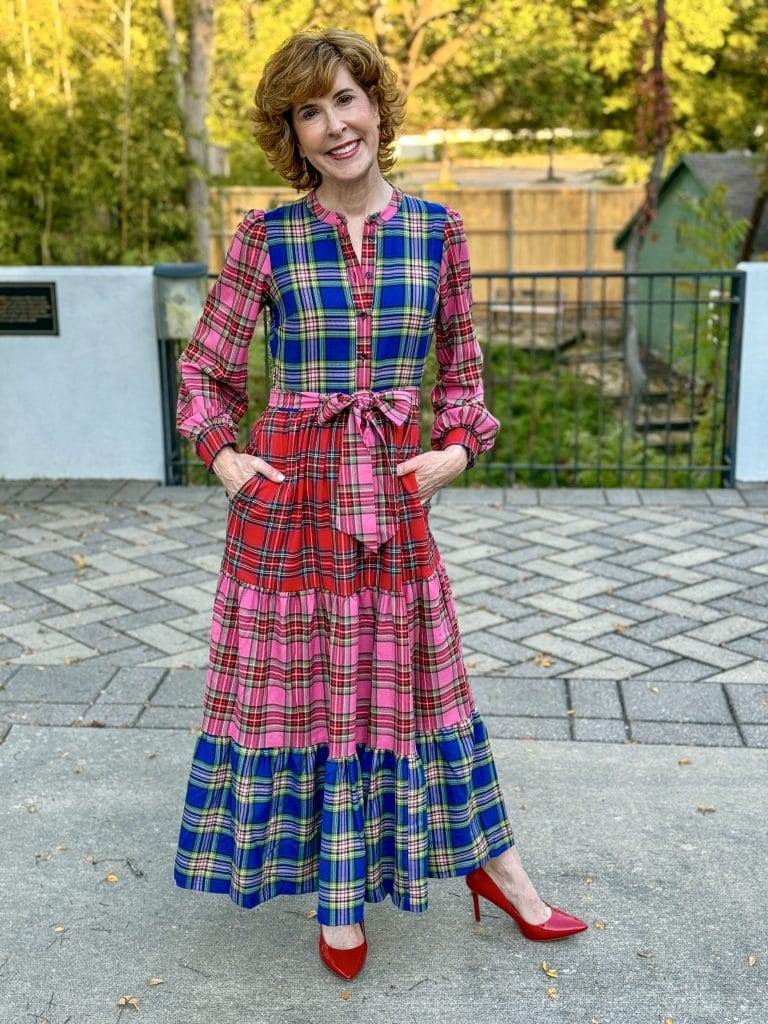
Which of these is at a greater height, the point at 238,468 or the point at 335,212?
the point at 335,212

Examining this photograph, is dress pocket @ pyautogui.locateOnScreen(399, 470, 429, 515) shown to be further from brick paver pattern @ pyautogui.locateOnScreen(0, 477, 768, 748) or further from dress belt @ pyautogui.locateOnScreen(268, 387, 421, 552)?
brick paver pattern @ pyautogui.locateOnScreen(0, 477, 768, 748)

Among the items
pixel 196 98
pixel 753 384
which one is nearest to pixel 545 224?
pixel 196 98

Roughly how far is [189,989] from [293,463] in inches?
45.7

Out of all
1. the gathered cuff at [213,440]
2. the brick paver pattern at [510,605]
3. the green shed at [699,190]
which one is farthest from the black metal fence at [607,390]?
the gathered cuff at [213,440]

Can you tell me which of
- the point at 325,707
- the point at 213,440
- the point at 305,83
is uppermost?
the point at 305,83

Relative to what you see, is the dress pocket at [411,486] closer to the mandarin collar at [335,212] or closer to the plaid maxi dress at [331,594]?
the plaid maxi dress at [331,594]

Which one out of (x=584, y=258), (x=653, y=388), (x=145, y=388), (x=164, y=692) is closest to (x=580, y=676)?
(x=164, y=692)

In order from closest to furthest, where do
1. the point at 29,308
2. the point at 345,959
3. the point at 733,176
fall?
1. the point at 345,959
2. the point at 29,308
3. the point at 733,176

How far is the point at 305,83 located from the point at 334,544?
3.01 feet

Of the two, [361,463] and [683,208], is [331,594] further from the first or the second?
[683,208]

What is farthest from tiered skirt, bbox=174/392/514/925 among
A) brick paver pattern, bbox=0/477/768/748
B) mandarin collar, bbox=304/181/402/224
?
brick paver pattern, bbox=0/477/768/748

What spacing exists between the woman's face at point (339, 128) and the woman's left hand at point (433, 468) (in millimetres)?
594

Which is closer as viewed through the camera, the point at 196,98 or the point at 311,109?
the point at 311,109

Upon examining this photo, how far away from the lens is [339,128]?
241cm
